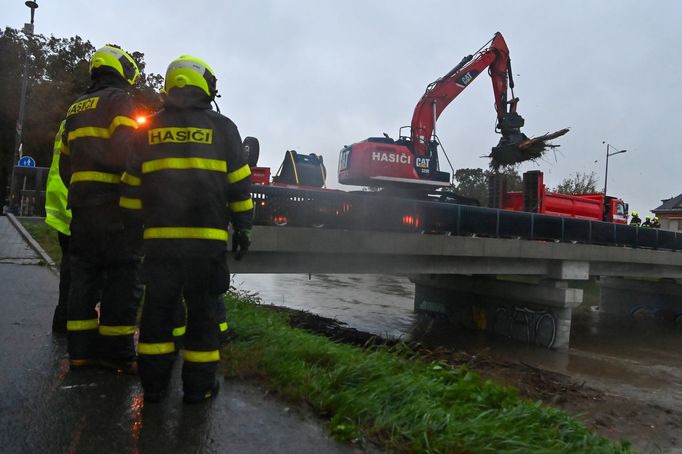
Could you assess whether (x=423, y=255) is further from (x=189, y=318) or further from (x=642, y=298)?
(x=642, y=298)

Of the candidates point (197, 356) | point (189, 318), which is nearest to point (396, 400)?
point (197, 356)

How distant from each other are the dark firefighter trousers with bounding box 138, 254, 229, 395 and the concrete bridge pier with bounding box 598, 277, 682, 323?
1087 inches

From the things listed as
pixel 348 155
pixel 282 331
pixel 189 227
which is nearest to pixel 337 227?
pixel 348 155

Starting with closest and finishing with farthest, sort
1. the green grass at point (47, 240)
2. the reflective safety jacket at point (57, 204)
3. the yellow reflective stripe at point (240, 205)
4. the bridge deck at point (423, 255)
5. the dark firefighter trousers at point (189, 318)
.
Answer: the dark firefighter trousers at point (189, 318), the yellow reflective stripe at point (240, 205), the reflective safety jacket at point (57, 204), the green grass at point (47, 240), the bridge deck at point (423, 255)

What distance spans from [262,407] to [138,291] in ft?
4.15

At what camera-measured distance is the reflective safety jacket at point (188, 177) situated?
9.85 feet

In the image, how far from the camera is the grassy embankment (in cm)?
292

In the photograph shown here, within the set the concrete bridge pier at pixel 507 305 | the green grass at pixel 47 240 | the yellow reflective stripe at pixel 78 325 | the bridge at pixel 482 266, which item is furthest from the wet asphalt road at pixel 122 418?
the concrete bridge pier at pixel 507 305

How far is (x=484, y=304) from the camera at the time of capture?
19188mm

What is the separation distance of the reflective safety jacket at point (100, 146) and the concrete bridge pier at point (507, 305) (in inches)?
636

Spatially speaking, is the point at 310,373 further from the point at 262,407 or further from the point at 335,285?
the point at 335,285

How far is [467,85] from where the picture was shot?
18.5 m

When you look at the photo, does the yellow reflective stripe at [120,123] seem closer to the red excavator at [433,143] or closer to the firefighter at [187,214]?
the firefighter at [187,214]

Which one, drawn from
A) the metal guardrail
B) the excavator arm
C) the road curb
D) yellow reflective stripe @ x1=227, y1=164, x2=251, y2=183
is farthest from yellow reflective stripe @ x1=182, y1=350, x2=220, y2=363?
the excavator arm
